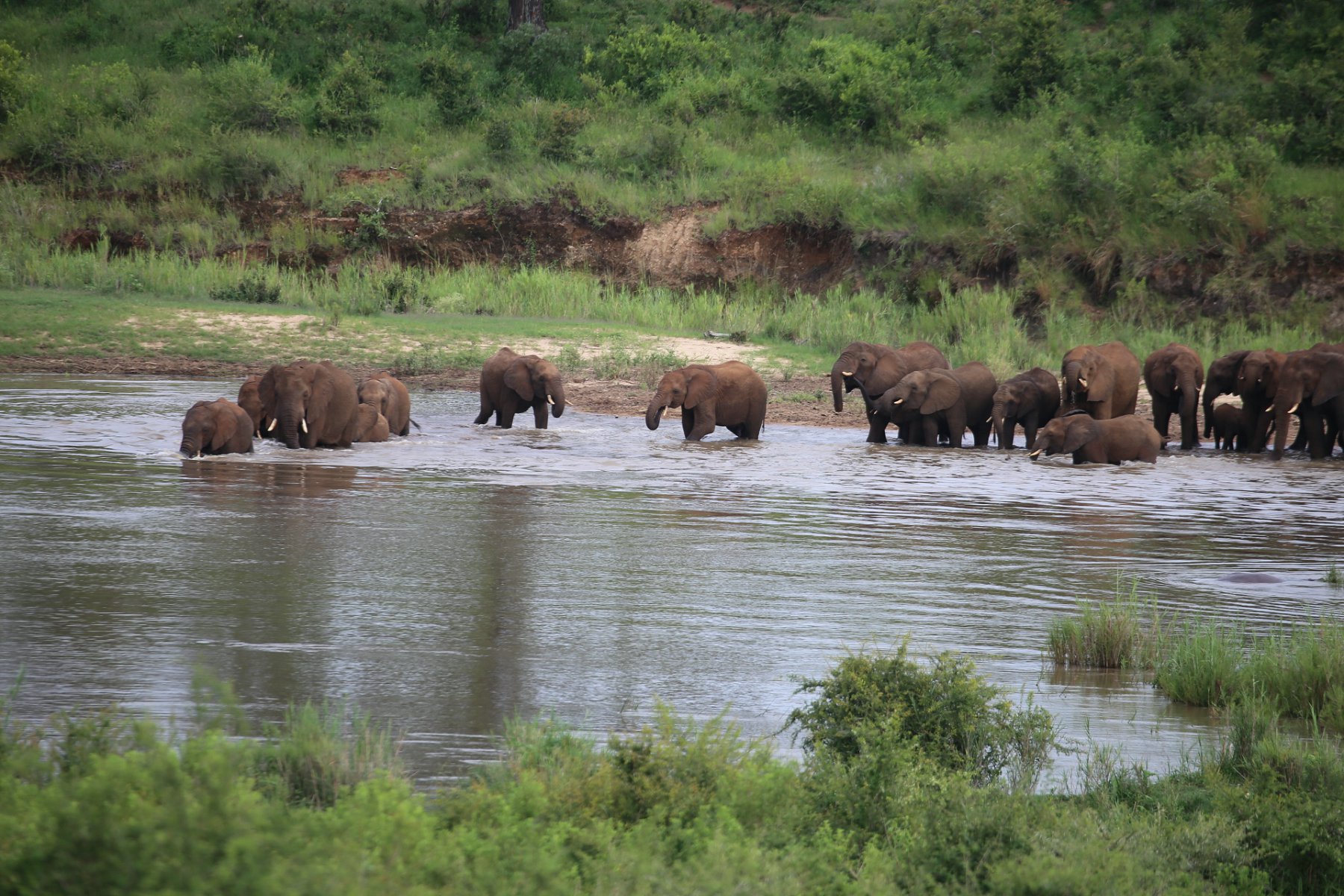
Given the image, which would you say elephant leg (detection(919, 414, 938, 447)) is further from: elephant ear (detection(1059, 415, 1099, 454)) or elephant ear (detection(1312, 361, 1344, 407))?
elephant ear (detection(1312, 361, 1344, 407))

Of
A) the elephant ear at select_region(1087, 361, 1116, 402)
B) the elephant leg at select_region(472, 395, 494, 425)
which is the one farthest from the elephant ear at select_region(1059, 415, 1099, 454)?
the elephant leg at select_region(472, 395, 494, 425)

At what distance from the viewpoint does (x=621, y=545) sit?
39.0ft

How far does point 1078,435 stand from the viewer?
731 inches

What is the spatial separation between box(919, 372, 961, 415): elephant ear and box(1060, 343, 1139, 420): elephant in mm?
1670

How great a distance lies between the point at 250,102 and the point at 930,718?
131 ft

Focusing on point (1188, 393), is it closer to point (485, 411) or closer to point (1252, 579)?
point (485, 411)

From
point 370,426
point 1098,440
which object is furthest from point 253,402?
point 1098,440

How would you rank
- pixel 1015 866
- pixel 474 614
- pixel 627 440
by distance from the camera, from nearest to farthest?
pixel 1015 866 → pixel 474 614 → pixel 627 440

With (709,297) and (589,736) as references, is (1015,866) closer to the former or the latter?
(589,736)

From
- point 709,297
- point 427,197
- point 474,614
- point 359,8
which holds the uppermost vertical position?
point 359,8

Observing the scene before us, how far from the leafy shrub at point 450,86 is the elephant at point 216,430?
29106 millimetres

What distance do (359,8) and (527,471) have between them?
39.6 m

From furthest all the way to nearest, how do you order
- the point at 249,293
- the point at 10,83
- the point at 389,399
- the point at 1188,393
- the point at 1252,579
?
the point at 10,83
the point at 249,293
the point at 1188,393
the point at 389,399
the point at 1252,579

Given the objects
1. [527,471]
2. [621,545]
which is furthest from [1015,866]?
[527,471]
